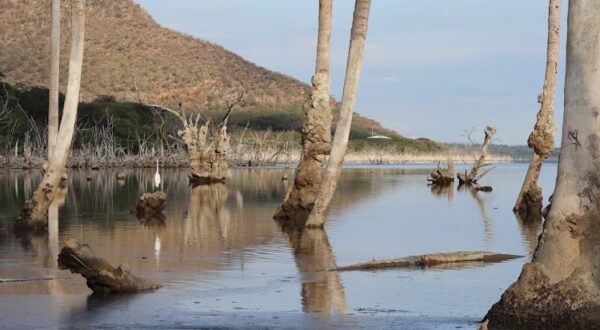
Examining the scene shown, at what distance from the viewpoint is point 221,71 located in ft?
381

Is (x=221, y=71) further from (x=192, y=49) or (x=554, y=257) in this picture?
(x=554, y=257)

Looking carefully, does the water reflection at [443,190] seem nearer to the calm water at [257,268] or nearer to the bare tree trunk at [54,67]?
the calm water at [257,268]

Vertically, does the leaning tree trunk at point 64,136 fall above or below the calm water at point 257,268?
above

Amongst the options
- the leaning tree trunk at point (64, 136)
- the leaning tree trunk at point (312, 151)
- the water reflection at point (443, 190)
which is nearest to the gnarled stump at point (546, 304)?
the leaning tree trunk at point (64, 136)

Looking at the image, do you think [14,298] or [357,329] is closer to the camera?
[357,329]

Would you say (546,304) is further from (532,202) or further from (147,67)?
(147,67)

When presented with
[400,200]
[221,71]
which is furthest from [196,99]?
[400,200]

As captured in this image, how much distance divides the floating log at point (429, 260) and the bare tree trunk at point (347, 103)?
479 centimetres

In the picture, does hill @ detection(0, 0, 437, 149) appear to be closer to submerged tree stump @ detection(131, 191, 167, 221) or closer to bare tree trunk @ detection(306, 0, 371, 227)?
submerged tree stump @ detection(131, 191, 167, 221)

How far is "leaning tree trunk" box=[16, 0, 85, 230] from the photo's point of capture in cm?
1856

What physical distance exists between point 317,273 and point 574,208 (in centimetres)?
463

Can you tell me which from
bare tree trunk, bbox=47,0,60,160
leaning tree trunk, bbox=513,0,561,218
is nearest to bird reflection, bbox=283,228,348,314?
leaning tree trunk, bbox=513,0,561,218

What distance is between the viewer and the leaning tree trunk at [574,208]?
31.5 ft

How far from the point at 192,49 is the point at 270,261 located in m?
106
